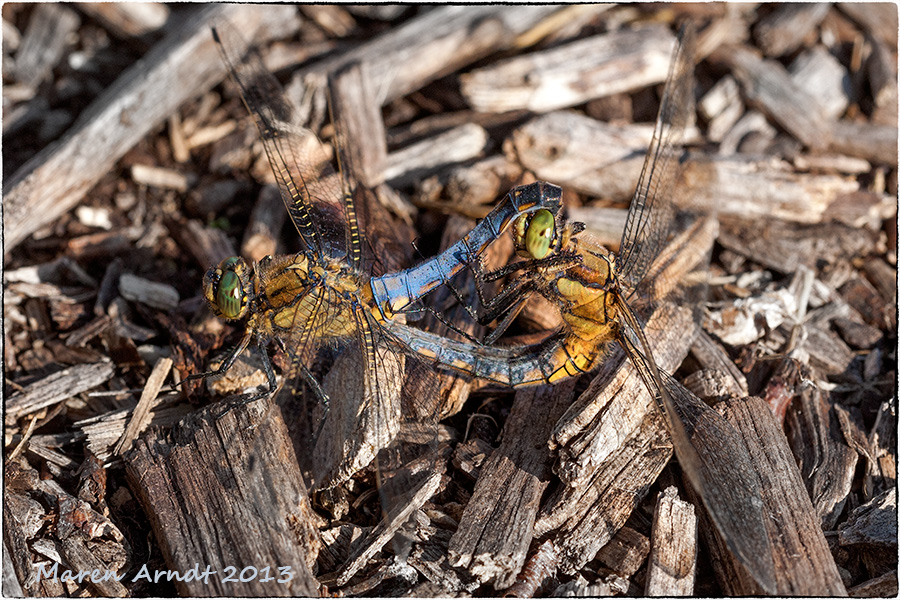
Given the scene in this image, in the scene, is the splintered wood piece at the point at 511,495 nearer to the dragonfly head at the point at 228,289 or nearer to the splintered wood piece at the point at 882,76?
the dragonfly head at the point at 228,289

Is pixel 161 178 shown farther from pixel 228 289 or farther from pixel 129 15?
pixel 228 289

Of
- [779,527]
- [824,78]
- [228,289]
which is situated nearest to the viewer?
[779,527]

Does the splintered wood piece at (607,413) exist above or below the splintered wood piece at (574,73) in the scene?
below

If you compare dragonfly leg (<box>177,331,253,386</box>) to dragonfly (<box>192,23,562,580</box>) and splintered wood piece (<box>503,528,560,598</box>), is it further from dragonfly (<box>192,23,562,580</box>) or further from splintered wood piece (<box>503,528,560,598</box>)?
splintered wood piece (<box>503,528,560,598</box>)

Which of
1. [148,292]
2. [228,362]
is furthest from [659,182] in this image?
[148,292]

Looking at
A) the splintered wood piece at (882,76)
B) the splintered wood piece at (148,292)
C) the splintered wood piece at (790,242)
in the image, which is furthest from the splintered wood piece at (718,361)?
the splintered wood piece at (148,292)
